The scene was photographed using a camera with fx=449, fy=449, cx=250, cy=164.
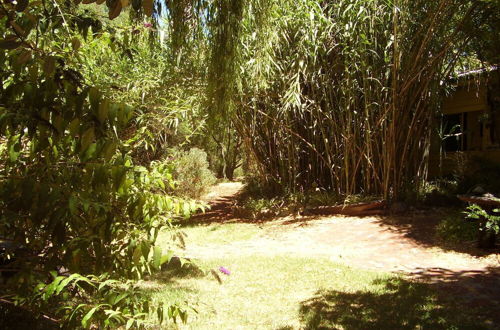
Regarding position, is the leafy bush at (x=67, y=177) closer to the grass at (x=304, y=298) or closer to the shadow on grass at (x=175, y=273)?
the grass at (x=304, y=298)

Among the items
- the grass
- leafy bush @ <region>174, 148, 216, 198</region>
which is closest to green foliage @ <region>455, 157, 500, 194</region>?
the grass

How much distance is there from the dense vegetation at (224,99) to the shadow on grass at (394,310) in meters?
1.79

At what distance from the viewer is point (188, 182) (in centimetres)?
1190

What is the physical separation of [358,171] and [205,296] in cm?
519

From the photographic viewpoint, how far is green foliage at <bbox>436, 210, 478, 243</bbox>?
6.07m

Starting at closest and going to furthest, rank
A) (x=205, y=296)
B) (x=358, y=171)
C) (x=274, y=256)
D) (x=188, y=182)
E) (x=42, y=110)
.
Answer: (x=42, y=110)
(x=205, y=296)
(x=274, y=256)
(x=358, y=171)
(x=188, y=182)

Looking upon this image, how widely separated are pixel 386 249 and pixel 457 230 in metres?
1.04

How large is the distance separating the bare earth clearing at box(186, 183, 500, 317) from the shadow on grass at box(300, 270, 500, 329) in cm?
22

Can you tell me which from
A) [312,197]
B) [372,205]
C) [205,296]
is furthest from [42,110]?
[312,197]

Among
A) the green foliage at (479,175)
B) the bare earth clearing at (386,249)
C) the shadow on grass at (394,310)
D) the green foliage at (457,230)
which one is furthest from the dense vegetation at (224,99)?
the shadow on grass at (394,310)

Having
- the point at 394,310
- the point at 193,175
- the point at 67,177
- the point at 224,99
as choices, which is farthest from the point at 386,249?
the point at 193,175

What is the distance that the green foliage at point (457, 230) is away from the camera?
6074mm

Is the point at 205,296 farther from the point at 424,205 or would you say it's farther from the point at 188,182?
the point at 188,182

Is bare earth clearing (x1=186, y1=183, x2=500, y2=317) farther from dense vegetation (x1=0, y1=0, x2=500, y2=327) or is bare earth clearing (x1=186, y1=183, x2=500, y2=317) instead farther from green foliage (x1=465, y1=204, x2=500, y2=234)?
dense vegetation (x1=0, y1=0, x2=500, y2=327)
